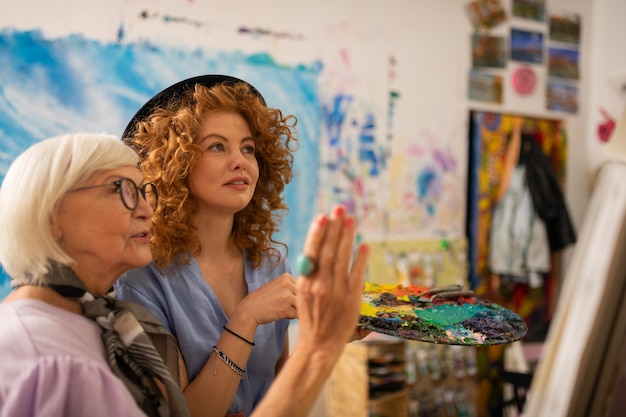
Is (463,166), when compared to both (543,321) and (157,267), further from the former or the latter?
(157,267)

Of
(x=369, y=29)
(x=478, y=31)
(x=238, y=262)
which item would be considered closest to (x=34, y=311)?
(x=238, y=262)

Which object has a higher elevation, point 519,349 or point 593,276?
point 593,276

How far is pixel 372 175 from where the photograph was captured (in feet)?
12.2

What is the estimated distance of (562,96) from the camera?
443 centimetres

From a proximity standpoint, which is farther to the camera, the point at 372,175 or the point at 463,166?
the point at 463,166

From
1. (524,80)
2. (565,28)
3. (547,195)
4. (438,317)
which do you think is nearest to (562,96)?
(524,80)

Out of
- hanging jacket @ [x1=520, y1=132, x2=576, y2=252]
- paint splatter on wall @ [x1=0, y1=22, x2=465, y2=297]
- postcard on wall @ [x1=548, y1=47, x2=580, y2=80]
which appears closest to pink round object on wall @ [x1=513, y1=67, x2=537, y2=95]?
postcard on wall @ [x1=548, y1=47, x2=580, y2=80]

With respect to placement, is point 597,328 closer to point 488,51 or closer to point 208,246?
point 208,246

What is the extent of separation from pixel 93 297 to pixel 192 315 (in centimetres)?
33

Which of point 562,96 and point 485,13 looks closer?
point 485,13

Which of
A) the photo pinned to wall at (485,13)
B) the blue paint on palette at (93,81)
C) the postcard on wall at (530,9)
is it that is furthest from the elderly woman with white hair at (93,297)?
the postcard on wall at (530,9)

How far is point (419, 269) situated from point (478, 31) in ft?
6.14

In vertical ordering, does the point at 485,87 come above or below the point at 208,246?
above

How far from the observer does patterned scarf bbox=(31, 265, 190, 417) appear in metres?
1.00
